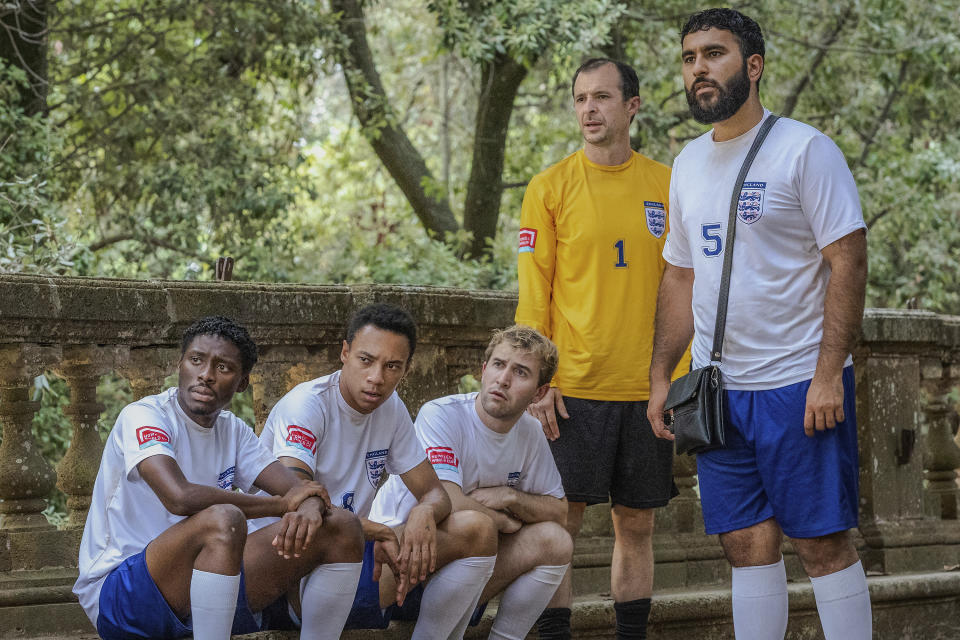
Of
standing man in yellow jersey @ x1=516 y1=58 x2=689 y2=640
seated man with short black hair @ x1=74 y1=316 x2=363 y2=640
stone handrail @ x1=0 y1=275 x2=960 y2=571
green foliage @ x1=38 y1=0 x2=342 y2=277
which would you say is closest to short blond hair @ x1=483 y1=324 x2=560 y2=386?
standing man in yellow jersey @ x1=516 y1=58 x2=689 y2=640

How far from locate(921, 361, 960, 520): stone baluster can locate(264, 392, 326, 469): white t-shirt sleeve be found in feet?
11.2

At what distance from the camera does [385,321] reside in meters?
3.89

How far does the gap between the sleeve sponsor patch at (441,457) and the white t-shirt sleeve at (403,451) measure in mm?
82

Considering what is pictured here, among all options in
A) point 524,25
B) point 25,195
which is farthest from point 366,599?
point 524,25

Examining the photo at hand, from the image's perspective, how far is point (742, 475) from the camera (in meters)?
3.51

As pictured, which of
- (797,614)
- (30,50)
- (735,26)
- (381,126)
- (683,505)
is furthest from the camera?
(381,126)

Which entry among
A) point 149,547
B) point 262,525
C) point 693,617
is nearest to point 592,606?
point 693,617

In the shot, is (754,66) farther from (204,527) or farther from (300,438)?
(204,527)

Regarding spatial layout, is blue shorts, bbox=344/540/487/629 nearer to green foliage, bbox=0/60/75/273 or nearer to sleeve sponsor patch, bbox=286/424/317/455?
sleeve sponsor patch, bbox=286/424/317/455

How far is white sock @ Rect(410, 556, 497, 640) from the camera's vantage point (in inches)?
151

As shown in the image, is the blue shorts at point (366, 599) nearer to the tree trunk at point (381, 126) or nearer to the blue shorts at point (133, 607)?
the blue shorts at point (133, 607)

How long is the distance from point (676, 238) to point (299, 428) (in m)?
1.34

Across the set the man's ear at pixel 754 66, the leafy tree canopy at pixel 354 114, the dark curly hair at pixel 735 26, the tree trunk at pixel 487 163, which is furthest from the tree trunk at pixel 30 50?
the man's ear at pixel 754 66

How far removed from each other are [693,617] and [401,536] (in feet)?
5.23
